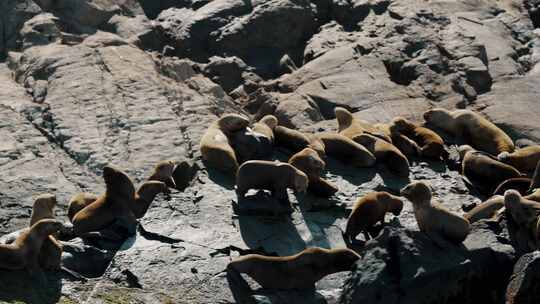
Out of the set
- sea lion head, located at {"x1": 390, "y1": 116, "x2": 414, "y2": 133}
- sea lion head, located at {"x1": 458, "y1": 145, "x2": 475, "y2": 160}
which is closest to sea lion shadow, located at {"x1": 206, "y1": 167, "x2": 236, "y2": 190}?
sea lion head, located at {"x1": 390, "y1": 116, "x2": 414, "y2": 133}

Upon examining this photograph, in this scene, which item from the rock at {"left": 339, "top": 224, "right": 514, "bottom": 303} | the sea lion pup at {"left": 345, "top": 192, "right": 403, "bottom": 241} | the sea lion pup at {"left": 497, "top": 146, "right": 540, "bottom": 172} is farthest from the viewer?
the sea lion pup at {"left": 497, "top": 146, "right": 540, "bottom": 172}

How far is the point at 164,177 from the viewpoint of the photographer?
49.1 feet

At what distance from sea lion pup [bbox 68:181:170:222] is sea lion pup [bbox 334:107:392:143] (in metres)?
3.38

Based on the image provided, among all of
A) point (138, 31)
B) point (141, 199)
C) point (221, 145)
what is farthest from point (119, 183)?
point (138, 31)

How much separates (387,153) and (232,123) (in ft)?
7.22

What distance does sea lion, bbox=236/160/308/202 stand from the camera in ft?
44.5

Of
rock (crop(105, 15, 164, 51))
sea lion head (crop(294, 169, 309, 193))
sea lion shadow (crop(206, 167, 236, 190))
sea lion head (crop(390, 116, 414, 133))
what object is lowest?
rock (crop(105, 15, 164, 51))

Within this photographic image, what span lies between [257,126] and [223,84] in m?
5.56

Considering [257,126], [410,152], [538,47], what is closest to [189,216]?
[257,126]

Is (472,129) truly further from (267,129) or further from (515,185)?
(267,129)

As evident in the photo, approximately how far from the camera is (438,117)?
18031 mm

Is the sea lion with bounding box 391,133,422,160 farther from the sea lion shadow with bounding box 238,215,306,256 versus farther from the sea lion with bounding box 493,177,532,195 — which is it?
the sea lion shadow with bounding box 238,215,306,256

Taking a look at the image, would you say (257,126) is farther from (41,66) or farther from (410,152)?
(41,66)

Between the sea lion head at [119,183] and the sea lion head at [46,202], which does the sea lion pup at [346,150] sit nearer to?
the sea lion head at [119,183]
